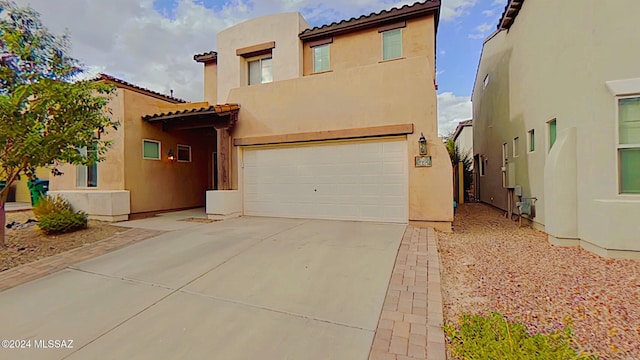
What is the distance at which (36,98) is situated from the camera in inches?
223

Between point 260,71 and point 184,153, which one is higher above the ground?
point 260,71

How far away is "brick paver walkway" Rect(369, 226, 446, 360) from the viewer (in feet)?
8.31

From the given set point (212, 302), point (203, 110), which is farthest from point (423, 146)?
point (203, 110)

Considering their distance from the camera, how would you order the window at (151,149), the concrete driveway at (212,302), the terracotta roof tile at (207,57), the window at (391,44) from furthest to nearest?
the terracotta roof tile at (207,57) < the window at (391,44) < the window at (151,149) < the concrete driveway at (212,302)

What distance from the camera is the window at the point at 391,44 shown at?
1052cm

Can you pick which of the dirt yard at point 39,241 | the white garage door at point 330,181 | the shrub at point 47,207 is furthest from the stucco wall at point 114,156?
the white garage door at point 330,181

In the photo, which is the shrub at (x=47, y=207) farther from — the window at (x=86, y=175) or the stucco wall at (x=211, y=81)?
the stucco wall at (x=211, y=81)

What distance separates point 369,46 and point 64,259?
36.1 ft

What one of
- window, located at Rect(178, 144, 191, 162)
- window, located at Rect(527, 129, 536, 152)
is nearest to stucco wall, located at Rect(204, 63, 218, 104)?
window, located at Rect(178, 144, 191, 162)

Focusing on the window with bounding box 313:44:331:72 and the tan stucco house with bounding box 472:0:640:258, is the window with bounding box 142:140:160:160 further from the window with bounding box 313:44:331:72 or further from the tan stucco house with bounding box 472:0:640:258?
the tan stucco house with bounding box 472:0:640:258

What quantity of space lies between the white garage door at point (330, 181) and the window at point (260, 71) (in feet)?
14.0

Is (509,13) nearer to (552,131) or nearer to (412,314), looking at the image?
(552,131)

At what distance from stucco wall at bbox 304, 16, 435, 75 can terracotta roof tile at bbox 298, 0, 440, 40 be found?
0.82 feet

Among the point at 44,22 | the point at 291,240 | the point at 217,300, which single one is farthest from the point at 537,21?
the point at 44,22
